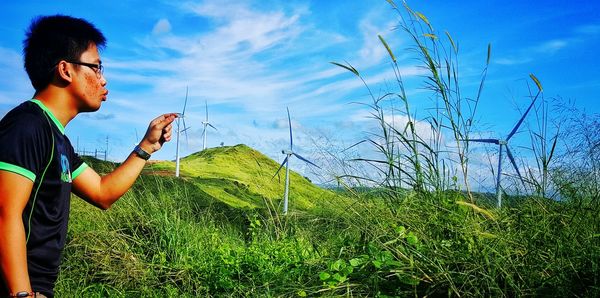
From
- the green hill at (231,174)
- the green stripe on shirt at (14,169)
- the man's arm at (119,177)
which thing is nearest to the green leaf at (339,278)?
the man's arm at (119,177)

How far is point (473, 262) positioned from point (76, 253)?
178 inches

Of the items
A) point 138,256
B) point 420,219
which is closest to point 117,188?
point 420,219

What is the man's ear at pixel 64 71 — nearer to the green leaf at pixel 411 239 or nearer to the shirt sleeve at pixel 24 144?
the shirt sleeve at pixel 24 144

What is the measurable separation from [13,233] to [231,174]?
107 ft

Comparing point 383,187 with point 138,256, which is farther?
point 138,256

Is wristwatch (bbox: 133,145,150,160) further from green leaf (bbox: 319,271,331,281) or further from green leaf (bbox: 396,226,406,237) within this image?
green leaf (bbox: 396,226,406,237)

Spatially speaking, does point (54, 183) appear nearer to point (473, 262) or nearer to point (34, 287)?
point (34, 287)

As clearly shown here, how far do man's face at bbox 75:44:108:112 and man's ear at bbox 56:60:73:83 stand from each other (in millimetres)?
34

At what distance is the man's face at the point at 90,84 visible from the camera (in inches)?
105

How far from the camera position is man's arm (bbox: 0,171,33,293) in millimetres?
2182

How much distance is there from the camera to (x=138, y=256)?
6.43 meters

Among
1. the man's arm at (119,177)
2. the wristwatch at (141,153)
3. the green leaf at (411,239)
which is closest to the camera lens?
the man's arm at (119,177)

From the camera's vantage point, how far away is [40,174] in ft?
7.73

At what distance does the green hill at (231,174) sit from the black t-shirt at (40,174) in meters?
20.6
